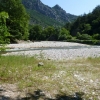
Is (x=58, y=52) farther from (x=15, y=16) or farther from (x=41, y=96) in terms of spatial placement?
(x=15, y=16)

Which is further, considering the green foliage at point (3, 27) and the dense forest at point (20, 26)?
the dense forest at point (20, 26)

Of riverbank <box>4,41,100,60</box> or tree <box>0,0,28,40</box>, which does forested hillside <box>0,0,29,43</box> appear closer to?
tree <box>0,0,28,40</box>

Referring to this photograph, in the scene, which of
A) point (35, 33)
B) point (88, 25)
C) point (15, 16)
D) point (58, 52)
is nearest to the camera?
point (58, 52)

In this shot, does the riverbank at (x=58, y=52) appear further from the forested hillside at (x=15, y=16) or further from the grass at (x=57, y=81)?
the forested hillside at (x=15, y=16)

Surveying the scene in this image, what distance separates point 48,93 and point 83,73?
471 cm

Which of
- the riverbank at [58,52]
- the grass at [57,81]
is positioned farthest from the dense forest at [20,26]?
the riverbank at [58,52]

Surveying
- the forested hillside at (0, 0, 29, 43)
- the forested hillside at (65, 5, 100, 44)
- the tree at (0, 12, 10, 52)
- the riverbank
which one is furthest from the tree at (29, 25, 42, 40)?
the tree at (0, 12, 10, 52)

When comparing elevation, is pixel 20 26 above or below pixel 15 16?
below

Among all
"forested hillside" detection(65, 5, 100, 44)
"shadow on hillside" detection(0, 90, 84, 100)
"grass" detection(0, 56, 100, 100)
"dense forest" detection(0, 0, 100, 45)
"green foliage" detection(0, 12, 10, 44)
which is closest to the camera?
"shadow on hillside" detection(0, 90, 84, 100)

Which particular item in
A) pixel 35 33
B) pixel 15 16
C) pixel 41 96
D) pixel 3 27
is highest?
pixel 15 16

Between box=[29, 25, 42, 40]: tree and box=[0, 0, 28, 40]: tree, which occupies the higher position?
box=[0, 0, 28, 40]: tree

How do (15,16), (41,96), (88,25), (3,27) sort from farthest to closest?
(88,25) < (15,16) < (3,27) < (41,96)

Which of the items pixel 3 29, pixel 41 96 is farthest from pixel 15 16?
pixel 41 96

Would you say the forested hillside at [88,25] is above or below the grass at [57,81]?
above
